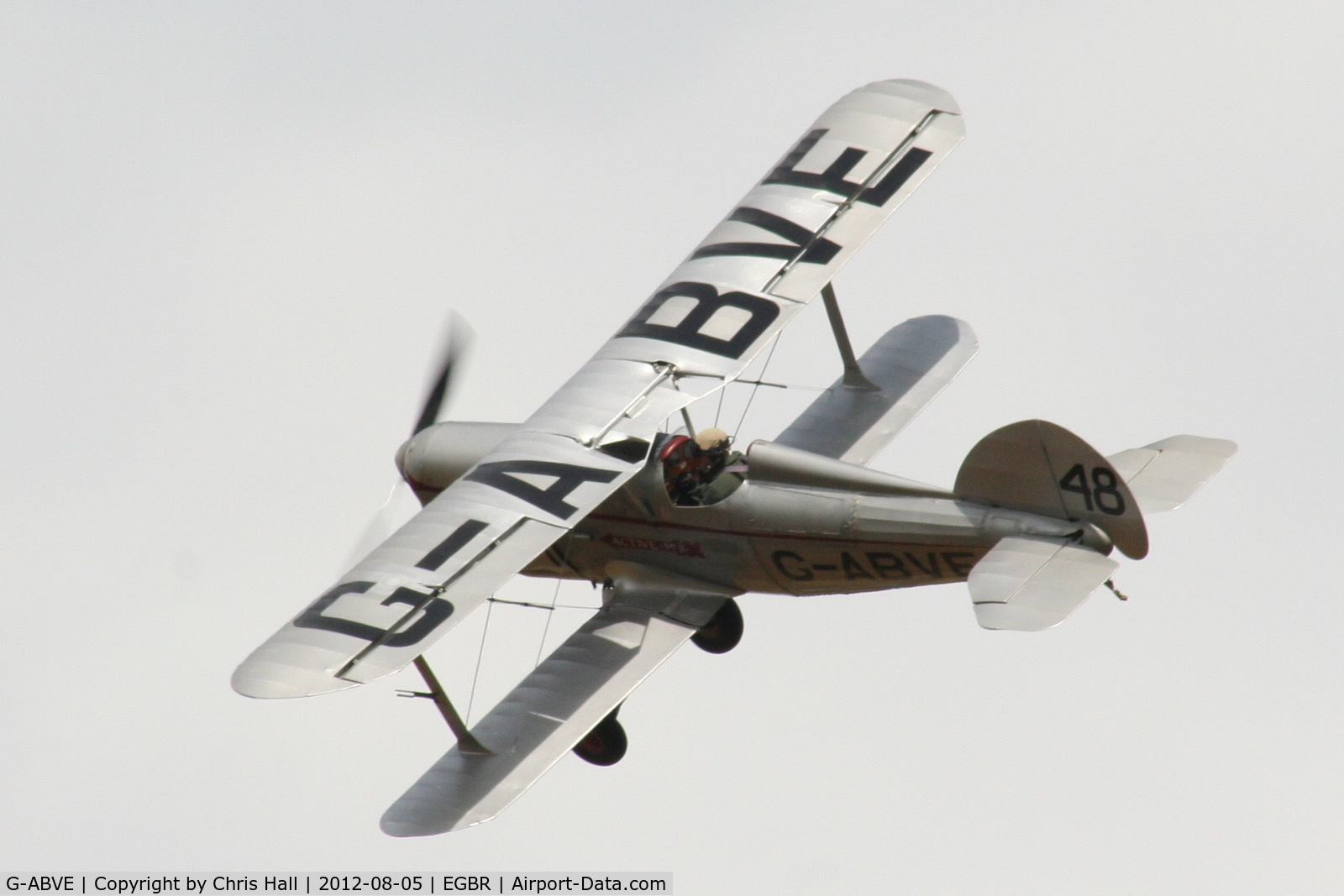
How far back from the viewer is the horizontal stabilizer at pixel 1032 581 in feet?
51.1

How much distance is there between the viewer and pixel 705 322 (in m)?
18.7

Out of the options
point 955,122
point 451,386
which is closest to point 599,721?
point 451,386

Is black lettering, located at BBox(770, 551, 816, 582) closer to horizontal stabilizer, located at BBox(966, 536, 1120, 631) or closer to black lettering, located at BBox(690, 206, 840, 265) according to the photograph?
horizontal stabilizer, located at BBox(966, 536, 1120, 631)

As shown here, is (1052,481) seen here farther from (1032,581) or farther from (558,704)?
(558,704)

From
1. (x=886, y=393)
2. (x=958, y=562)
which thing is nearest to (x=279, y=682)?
(x=958, y=562)

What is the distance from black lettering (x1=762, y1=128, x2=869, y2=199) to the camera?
20.2 meters

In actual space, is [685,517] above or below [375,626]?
above

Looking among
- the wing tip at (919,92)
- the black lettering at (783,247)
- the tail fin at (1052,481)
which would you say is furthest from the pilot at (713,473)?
the wing tip at (919,92)

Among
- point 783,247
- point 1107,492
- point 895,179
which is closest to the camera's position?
point 1107,492

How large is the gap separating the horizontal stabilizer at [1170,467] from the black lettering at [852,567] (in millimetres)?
2025

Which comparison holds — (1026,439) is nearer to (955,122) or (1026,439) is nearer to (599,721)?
(599,721)

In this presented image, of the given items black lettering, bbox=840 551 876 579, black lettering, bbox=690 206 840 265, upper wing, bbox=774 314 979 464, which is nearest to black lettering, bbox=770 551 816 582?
black lettering, bbox=840 551 876 579

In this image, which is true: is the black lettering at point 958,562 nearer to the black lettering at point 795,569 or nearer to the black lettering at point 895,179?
the black lettering at point 795,569

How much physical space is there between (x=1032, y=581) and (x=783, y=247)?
4.72m
